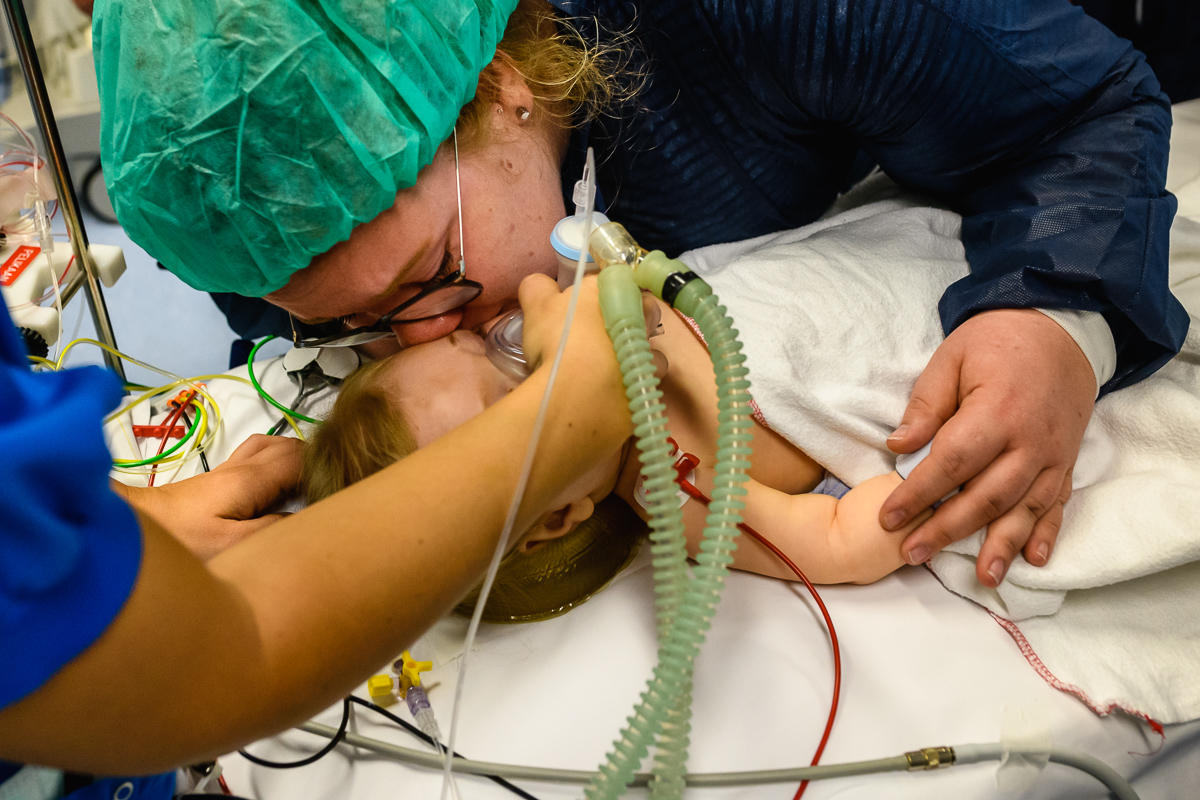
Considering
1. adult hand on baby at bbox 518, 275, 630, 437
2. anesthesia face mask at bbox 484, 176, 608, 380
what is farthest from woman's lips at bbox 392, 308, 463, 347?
adult hand on baby at bbox 518, 275, 630, 437

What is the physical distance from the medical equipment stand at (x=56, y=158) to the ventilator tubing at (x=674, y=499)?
96cm

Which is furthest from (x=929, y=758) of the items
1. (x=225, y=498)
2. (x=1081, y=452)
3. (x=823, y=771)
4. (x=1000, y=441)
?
(x=225, y=498)

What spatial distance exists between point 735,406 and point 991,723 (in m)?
0.56

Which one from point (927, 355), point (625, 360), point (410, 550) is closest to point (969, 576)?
point (927, 355)

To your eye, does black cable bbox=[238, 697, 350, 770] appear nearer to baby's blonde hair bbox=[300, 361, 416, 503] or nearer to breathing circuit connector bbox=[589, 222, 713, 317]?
baby's blonde hair bbox=[300, 361, 416, 503]

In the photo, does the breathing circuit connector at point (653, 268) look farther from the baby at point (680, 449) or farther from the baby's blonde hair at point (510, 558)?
the baby's blonde hair at point (510, 558)

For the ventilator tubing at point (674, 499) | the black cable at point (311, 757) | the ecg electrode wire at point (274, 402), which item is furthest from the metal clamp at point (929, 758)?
the ecg electrode wire at point (274, 402)

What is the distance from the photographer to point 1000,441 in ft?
3.47

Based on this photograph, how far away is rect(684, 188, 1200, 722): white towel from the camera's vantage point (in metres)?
1.06

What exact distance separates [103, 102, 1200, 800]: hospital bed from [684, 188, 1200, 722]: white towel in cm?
6

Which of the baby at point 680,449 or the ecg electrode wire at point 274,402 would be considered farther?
the ecg electrode wire at point 274,402

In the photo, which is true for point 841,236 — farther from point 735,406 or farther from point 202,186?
point 202,186

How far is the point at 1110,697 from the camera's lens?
1021mm

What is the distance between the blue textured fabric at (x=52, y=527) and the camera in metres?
0.50
